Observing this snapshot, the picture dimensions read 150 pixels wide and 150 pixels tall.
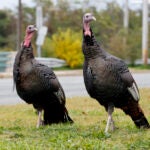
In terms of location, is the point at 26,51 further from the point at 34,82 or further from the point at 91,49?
the point at 91,49

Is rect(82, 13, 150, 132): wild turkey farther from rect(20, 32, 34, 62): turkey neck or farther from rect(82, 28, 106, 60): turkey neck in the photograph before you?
rect(20, 32, 34, 62): turkey neck

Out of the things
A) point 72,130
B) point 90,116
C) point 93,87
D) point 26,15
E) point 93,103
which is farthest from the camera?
point 26,15

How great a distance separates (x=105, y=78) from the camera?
8281 mm

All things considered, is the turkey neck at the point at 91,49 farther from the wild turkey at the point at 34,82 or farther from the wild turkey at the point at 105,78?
the wild turkey at the point at 34,82

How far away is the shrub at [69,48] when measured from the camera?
32.6m

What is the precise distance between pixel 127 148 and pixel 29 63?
259 cm

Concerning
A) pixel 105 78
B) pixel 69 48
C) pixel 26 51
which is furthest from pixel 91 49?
pixel 69 48

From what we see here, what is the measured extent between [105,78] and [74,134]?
0.90 meters

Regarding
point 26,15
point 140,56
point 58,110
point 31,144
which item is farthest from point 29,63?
point 26,15

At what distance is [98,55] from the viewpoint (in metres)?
8.42

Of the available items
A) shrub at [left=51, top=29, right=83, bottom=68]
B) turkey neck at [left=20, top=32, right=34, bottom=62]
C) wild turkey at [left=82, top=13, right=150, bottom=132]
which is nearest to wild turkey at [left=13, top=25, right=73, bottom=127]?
turkey neck at [left=20, top=32, right=34, bottom=62]

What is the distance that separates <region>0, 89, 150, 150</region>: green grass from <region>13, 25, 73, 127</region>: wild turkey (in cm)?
40

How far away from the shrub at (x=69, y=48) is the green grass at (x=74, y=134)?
20.7 metres

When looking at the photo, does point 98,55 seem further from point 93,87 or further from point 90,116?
point 90,116
